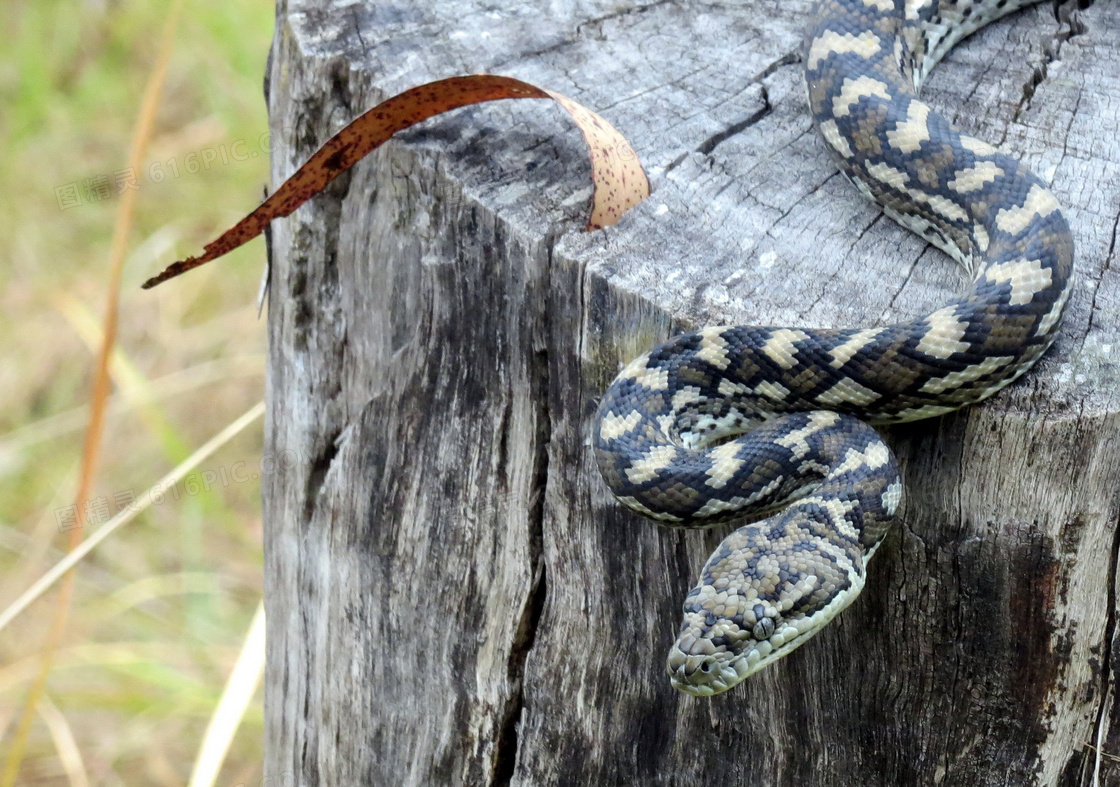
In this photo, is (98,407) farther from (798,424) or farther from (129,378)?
(798,424)

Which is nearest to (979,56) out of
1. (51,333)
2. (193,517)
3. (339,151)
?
(339,151)

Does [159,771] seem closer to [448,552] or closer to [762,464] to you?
[448,552]

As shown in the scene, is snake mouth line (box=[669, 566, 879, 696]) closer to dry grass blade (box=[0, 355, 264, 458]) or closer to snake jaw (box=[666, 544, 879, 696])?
snake jaw (box=[666, 544, 879, 696])

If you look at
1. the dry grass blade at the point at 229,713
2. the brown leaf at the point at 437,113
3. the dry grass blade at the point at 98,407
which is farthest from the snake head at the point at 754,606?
the dry grass blade at the point at 98,407

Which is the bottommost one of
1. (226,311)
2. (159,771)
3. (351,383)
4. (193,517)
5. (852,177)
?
(159,771)

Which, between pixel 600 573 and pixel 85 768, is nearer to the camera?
pixel 600 573

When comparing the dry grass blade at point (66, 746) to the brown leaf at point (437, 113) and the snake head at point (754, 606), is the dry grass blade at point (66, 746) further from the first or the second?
the snake head at point (754, 606)

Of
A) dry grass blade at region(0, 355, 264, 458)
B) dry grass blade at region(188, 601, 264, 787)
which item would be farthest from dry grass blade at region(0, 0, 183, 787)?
dry grass blade at region(0, 355, 264, 458)
